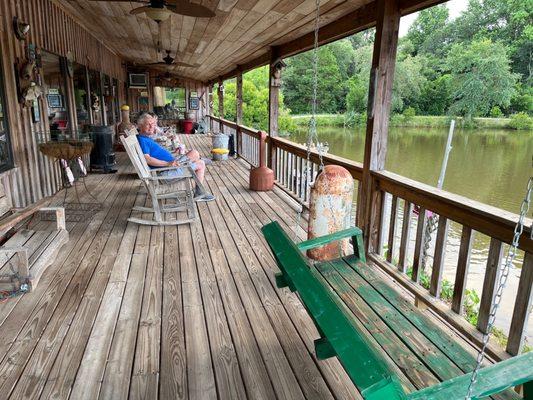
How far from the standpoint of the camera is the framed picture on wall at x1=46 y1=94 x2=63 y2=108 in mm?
5007

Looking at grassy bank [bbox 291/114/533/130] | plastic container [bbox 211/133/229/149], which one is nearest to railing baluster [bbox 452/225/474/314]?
plastic container [bbox 211/133/229/149]

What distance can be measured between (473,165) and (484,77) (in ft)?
29.7

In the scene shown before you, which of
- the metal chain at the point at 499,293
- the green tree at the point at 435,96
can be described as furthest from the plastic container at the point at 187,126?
the metal chain at the point at 499,293

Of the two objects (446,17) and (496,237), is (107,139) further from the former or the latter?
(446,17)

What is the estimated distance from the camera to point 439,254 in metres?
2.34

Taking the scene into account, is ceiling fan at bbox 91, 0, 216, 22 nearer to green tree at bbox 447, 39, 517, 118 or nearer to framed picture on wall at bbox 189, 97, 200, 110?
green tree at bbox 447, 39, 517, 118

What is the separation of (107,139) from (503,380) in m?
6.62

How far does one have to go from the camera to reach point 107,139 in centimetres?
655

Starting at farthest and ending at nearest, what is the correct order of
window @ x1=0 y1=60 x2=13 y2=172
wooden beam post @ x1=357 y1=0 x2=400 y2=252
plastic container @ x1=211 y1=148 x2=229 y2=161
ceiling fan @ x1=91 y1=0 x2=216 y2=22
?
plastic container @ x1=211 y1=148 x2=229 y2=161 → window @ x1=0 y1=60 x2=13 y2=172 → ceiling fan @ x1=91 y1=0 x2=216 y2=22 → wooden beam post @ x1=357 y1=0 x2=400 y2=252

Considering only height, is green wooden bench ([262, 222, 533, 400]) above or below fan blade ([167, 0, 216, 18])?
below

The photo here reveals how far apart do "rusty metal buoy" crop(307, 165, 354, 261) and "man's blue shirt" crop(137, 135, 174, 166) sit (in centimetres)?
214

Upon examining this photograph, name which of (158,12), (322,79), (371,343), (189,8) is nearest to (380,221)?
(371,343)

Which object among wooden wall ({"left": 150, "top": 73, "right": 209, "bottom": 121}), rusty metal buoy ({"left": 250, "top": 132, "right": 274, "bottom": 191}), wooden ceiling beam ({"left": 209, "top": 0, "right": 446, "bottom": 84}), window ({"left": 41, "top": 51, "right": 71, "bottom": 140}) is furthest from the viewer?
wooden wall ({"left": 150, "top": 73, "right": 209, "bottom": 121})

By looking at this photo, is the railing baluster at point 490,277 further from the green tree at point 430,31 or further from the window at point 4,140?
the green tree at point 430,31
